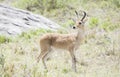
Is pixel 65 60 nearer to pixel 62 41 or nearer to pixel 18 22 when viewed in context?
pixel 62 41

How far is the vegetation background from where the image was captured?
994 centimetres

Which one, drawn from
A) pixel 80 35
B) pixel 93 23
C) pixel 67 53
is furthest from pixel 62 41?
pixel 93 23

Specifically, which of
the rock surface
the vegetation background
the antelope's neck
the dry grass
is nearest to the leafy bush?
the vegetation background

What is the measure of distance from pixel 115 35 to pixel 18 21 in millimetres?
4294

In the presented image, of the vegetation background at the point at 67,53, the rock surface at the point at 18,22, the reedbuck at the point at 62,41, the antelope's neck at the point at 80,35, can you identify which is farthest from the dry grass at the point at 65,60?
the rock surface at the point at 18,22

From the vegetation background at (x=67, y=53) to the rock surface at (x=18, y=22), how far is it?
0.70 meters

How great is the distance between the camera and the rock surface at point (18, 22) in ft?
55.0

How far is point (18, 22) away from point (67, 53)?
494cm

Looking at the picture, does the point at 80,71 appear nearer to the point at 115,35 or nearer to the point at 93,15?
the point at 115,35

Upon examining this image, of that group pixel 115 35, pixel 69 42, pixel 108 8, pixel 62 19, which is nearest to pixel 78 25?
pixel 69 42

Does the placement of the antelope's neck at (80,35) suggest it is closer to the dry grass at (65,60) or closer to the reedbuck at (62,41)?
the reedbuck at (62,41)

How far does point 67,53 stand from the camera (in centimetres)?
1329

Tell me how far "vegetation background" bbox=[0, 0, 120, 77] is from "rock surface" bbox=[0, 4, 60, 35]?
702mm

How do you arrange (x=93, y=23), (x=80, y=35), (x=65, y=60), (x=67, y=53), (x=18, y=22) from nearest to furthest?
(x=80, y=35), (x=65, y=60), (x=67, y=53), (x=18, y=22), (x=93, y=23)
